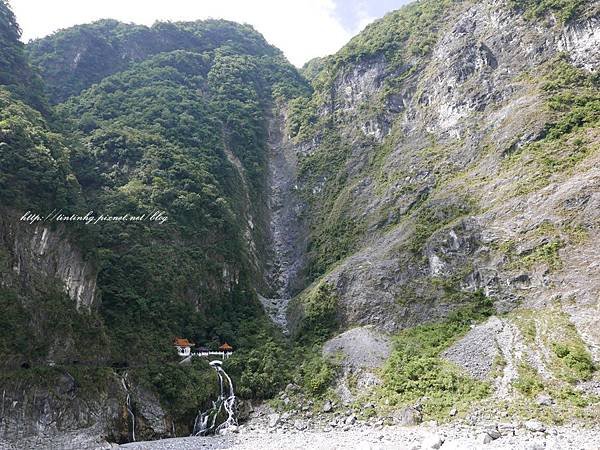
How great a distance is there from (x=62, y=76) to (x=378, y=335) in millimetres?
70791

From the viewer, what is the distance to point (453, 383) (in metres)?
30.3

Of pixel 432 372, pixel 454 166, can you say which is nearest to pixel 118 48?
pixel 454 166

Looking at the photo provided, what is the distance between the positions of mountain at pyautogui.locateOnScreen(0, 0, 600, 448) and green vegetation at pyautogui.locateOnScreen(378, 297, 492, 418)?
17 cm

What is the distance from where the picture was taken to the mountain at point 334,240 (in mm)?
29391

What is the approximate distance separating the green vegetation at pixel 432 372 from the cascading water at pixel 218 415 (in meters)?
10.4

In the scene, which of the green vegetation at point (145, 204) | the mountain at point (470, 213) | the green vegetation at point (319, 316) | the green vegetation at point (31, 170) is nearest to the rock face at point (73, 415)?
the green vegetation at point (145, 204)

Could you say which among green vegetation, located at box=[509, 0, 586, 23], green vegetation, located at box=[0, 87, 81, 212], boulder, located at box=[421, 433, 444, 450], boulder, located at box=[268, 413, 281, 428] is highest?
green vegetation, located at box=[509, 0, 586, 23]

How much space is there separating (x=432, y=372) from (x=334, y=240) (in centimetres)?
2442

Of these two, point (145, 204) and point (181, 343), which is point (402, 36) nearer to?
point (145, 204)

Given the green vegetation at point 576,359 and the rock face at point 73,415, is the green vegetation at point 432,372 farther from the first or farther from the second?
the rock face at point 73,415

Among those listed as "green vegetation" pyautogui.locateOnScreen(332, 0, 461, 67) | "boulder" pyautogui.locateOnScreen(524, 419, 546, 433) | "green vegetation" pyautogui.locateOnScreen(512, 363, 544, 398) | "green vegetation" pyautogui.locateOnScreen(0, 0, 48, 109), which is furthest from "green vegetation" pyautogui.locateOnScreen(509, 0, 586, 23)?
"green vegetation" pyautogui.locateOnScreen(0, 0, 48, 109)

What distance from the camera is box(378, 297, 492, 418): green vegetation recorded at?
1145 inches

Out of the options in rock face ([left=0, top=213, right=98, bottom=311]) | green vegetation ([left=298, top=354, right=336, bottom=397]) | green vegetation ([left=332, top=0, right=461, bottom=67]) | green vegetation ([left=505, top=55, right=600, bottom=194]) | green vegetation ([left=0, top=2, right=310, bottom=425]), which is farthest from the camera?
green vegetation ([left=332, top=0, right=461, bottom=67])

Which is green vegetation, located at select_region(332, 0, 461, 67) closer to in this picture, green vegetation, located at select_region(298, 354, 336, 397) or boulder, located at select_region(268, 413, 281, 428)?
green vegetation, located at select_region(298, 354, 336, 397)
